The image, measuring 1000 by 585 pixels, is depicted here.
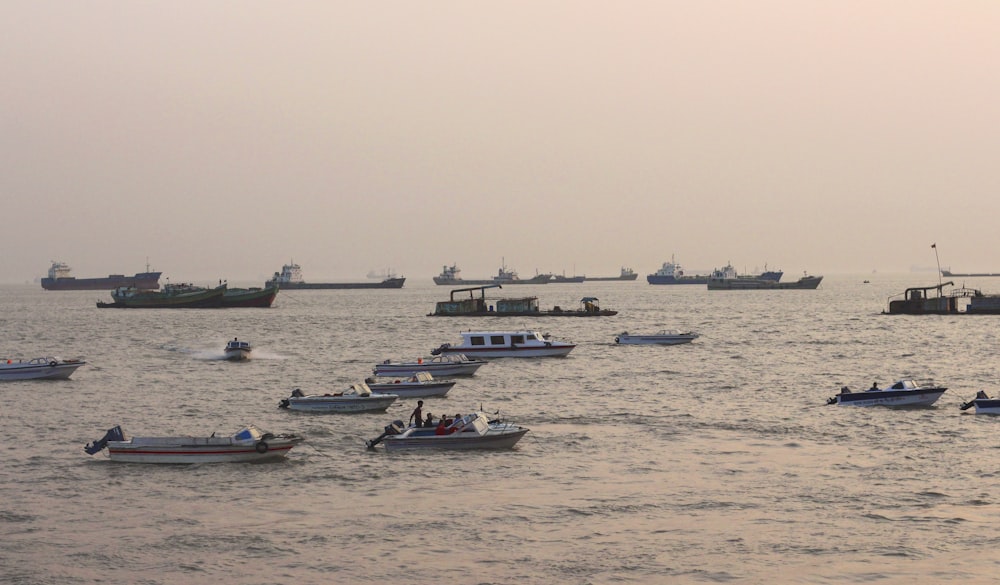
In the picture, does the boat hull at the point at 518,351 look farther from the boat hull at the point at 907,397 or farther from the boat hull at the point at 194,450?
the boat hull at the point at 194,450

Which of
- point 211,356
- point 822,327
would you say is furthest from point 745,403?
point 822,327

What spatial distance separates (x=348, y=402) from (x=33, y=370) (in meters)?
29.7

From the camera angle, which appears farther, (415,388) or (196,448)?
(415,388)

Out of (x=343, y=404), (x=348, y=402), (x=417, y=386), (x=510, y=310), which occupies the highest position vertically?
(x=510, y=310)

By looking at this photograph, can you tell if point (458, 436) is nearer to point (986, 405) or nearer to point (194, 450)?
point (194, 450)

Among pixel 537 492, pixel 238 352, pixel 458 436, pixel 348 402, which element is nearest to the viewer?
pixel 537 492

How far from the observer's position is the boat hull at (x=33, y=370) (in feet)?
234

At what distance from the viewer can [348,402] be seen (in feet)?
175

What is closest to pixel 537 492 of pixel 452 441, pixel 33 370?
pixel 452 441

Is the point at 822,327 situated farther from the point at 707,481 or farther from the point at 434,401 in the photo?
the point at 707,481

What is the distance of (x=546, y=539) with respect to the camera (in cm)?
2912

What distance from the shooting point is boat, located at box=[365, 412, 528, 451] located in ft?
135

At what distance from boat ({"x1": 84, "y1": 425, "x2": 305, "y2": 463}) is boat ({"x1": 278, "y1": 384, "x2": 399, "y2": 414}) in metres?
13.4

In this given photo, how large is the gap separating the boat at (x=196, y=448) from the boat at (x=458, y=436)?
465cm
